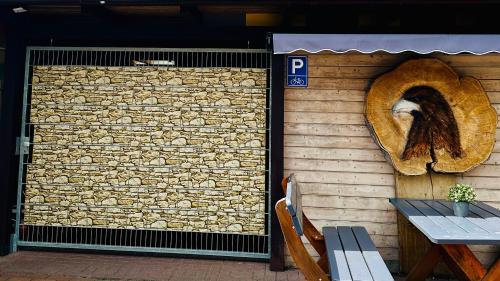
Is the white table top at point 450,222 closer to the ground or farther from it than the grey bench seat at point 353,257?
farther from it

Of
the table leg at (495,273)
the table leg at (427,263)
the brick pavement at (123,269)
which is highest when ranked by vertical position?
the table leg at (495,273)

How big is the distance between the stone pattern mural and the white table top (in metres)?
1.97

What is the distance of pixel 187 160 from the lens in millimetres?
5008

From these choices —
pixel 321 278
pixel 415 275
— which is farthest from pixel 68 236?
pixel 415 275

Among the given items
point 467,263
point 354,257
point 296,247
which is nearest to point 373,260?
point 354,257

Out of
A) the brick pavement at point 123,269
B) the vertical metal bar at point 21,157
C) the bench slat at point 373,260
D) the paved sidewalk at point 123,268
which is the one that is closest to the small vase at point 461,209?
the bench slat at point 373,260

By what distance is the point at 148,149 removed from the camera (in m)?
5.06

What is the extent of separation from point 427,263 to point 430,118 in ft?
5.60

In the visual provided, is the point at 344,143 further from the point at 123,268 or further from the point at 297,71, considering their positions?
the point at 123,268

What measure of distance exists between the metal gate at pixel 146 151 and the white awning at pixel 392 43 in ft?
3.33

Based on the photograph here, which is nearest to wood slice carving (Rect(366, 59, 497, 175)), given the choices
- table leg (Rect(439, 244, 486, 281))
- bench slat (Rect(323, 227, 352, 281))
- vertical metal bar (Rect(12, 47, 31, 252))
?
table leg (Rect(439, 244, 486, 281))

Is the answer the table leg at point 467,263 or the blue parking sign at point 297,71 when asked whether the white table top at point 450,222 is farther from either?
the blue parking sign at point 297,71

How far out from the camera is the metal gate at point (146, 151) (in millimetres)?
4930

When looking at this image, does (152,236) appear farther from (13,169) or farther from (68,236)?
(13,169)
